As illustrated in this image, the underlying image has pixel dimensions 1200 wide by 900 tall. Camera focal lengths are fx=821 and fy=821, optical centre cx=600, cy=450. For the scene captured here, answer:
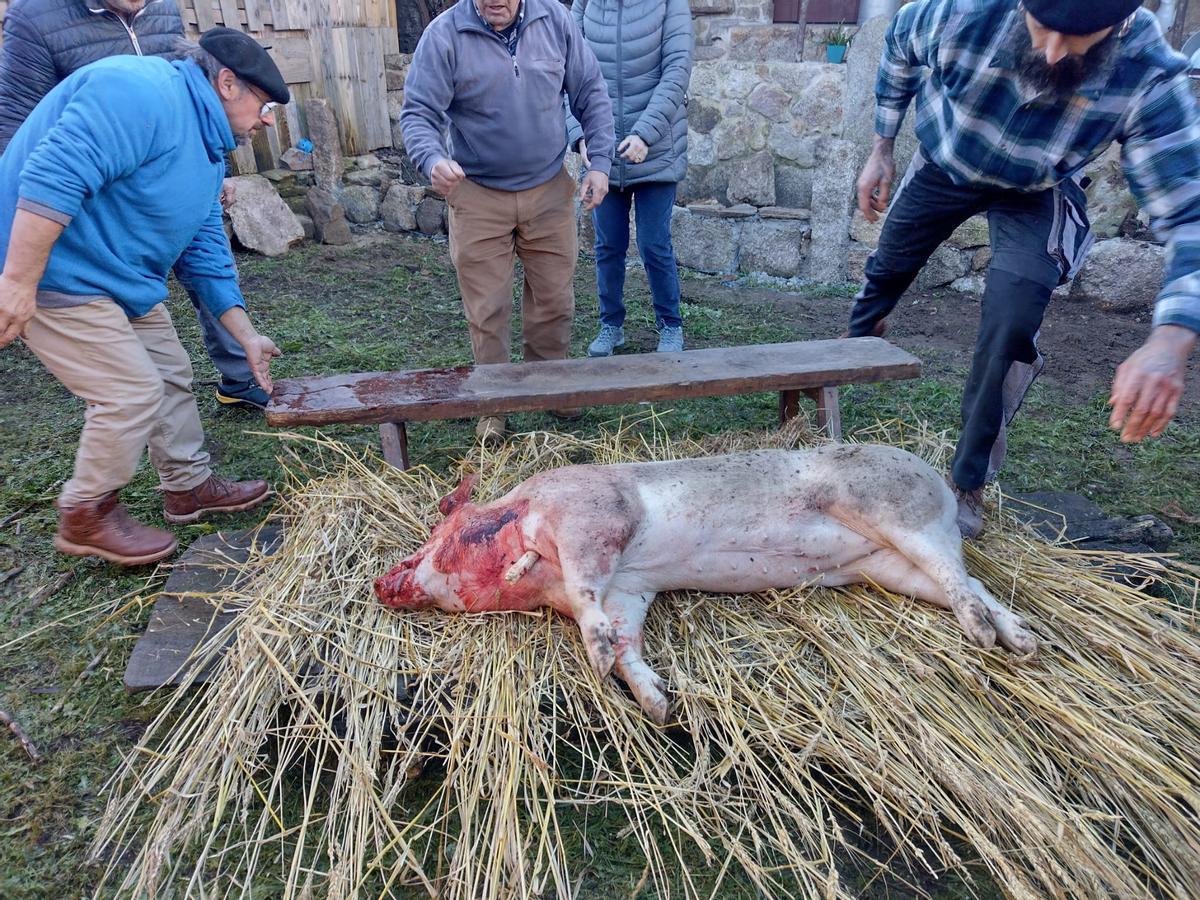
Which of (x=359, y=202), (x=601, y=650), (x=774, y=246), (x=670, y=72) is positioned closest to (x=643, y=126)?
(x=670, y=72)

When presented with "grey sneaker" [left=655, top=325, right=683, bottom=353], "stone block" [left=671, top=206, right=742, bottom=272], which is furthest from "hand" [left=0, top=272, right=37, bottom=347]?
"stone block" [left=671, top=206, right=742, bottom=272]

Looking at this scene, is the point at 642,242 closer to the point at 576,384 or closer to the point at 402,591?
the point at 576,384

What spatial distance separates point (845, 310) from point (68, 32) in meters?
5.13

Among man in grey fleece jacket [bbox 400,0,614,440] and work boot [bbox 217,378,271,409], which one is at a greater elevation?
man in grey fleece jacket [bbox 400,0,614,440]

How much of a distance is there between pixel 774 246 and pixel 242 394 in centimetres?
449

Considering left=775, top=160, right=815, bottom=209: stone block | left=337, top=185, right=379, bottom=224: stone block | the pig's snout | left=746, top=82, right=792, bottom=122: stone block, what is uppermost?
left=746, top=82, right=792, bottom=122: stone block

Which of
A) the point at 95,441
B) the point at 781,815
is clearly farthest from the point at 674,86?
the point at 781,815

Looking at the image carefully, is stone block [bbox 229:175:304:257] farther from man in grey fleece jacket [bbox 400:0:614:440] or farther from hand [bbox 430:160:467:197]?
hand [bbox 430:160:467:197]

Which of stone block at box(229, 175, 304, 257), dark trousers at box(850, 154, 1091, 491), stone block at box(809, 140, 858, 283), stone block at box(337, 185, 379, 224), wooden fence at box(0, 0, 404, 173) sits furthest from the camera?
stone block at box(337, 185, 379, 224)

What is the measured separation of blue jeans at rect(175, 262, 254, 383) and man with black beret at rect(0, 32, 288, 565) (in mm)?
994

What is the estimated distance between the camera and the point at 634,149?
15.2 ft

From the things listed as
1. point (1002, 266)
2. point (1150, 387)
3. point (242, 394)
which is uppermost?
point (1002, 266)

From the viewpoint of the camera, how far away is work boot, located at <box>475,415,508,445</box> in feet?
13.3

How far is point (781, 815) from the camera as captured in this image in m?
2.24
